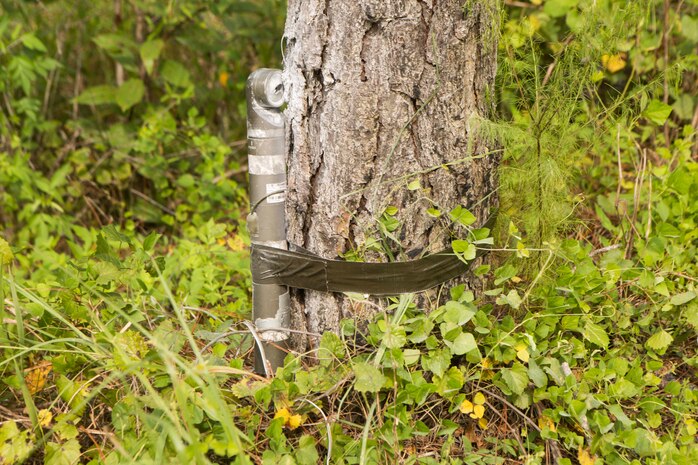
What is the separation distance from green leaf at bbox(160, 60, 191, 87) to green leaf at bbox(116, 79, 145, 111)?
0.16 m

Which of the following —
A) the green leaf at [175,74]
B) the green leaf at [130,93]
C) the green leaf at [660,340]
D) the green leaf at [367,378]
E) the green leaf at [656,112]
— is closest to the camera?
the green leaf at [367,378]

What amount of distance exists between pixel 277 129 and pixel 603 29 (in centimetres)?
108

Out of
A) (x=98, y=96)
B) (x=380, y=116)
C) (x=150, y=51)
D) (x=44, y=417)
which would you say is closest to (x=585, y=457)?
(x=380, y=116)

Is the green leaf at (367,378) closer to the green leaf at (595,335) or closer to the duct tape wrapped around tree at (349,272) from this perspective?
the duct tape wrapped around tree at (349,272)

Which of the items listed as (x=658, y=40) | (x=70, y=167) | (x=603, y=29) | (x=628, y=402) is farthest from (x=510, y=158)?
(x=70, y=167)

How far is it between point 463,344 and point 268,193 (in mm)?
730

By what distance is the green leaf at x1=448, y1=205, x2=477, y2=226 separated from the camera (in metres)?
1.96

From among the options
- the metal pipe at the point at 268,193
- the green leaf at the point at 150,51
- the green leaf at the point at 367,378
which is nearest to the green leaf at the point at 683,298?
the green leaf at the point at 367,378

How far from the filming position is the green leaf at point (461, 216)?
196 cm

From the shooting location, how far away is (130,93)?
406 centimetres

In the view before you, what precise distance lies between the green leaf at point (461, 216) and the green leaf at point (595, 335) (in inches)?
19.4

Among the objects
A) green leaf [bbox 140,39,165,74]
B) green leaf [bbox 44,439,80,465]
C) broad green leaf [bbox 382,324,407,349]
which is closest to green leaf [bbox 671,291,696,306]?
broad green leaf [bbox 382,324,407,349]

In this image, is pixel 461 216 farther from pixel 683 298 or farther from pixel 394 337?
pixel 683 298

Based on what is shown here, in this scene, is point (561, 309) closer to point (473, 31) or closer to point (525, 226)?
point (525, 226)
